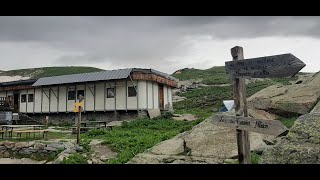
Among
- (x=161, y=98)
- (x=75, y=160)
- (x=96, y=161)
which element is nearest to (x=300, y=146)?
(x=75, y=160)

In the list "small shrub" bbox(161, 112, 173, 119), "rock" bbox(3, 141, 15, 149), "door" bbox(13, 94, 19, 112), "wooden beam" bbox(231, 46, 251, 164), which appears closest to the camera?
"wooden beam" bbox(231, 46, 251, 164)

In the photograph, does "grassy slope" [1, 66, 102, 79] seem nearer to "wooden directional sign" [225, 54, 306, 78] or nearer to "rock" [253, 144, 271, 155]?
"rock" [253, 144, 271, 155]

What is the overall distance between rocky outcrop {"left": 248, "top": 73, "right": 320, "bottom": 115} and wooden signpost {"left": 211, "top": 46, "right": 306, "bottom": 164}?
8.62 m

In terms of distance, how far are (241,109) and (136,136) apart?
39.4 feet

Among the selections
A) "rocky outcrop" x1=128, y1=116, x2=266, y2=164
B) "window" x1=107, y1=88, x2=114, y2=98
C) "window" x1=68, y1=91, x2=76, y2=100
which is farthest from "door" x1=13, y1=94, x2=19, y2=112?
"rocky outcrop" x1=128, y1=116, x2=266, y2=164

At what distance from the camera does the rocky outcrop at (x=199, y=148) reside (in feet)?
31.0

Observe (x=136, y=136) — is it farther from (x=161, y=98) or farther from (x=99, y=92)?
(x=161, y=98)

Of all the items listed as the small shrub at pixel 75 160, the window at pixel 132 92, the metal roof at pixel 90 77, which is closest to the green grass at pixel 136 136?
the small shrub at pixel 75 160

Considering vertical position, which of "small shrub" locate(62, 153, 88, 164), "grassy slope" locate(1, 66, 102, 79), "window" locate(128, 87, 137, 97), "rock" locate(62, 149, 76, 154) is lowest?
"small shrub" locate(62, 153, 88, 164)

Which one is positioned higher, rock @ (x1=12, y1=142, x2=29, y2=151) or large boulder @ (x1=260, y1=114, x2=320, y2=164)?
large boulder @ (x1=260, y1=114, x2=320, y2=164)

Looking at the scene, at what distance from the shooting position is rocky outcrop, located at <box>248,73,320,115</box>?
14266 mm

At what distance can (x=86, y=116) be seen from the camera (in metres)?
31.4
